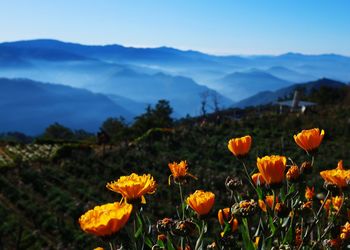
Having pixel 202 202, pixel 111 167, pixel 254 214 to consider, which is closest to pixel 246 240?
pixel 254 214

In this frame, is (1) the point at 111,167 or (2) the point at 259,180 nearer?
(2) the point at 259,180

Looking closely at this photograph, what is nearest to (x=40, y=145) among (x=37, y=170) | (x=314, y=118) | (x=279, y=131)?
(x=37, y=170)

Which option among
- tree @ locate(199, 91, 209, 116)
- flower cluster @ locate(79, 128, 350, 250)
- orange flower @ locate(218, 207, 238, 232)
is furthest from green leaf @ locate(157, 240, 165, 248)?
tree @ locate(199, 91, 209, 116)

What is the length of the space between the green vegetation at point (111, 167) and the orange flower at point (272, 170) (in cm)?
665

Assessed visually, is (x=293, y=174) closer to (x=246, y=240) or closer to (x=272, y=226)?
(x=272, y=226)

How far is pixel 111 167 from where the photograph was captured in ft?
54.9

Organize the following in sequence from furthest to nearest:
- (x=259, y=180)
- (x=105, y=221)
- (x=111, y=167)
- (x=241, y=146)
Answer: (x=111, y=167) → (x=241, y=146) → (x=259, y=180) → (x=105, y=221)

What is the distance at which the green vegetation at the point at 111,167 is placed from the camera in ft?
38.9

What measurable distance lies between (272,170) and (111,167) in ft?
50.8

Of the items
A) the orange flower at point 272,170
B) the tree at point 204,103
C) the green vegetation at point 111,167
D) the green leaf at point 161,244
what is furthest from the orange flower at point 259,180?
the tree at point 204,103

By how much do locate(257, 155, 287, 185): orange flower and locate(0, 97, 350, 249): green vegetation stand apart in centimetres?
665

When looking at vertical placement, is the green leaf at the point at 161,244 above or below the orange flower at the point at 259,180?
below

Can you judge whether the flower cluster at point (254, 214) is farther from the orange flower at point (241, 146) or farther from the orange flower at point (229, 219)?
the orange flower at point (241, 146)

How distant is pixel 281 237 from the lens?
154 centimetres
